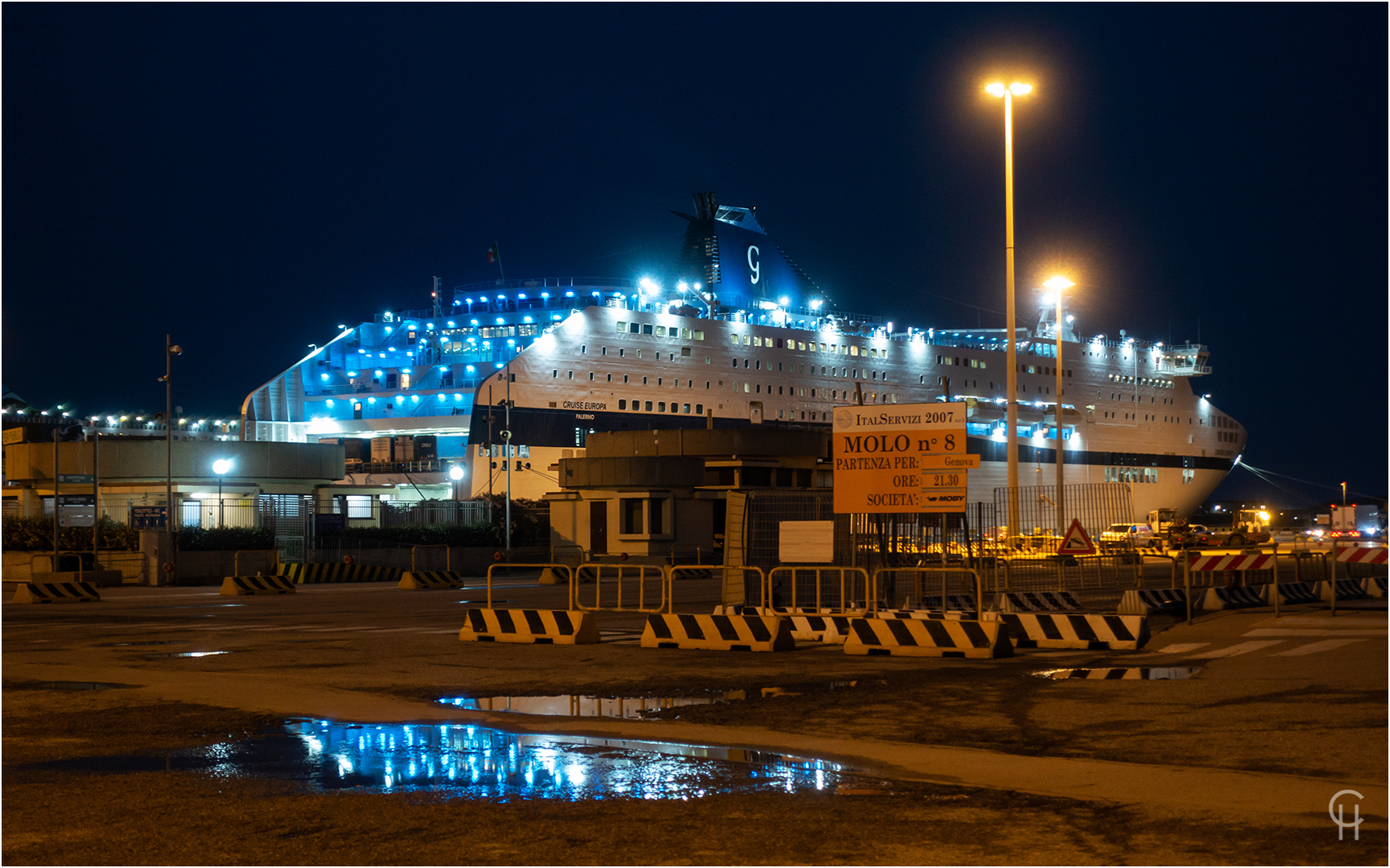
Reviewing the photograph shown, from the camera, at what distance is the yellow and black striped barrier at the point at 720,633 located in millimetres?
15039

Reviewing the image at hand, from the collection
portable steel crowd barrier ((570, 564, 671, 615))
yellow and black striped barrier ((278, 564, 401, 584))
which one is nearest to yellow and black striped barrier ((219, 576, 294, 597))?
yellow and black striped barrier ((278, 564, 401, 584))

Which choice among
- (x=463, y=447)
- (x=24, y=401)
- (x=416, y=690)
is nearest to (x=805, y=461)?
(x=463, y=447)

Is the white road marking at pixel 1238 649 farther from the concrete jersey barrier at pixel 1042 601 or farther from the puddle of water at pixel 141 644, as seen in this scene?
the puddle of water at pixel 141 644

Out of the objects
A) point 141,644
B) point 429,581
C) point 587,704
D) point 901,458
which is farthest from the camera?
point 429,581

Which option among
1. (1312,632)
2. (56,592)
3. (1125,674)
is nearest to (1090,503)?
(1312,632)

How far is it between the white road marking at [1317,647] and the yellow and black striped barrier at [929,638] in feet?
9.00

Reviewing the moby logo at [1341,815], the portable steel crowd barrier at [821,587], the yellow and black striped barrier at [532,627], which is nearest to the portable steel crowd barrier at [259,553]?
→ the yellow and black striped barrier at [532,627]

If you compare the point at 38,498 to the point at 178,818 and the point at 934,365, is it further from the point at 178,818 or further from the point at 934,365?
the point at 934,365

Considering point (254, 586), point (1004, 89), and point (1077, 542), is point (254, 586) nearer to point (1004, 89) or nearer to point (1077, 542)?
point (1004, 89)

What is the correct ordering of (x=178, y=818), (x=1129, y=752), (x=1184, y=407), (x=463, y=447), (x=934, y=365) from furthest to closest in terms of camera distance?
(x=1184, y=407) → (x=934, y=365) → (x=463, y=447) → (x=1129, y=752) → (x=178, y=818)

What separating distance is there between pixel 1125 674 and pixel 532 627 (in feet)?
24.2

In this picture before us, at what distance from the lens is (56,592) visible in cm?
2812

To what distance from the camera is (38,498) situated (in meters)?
46.5

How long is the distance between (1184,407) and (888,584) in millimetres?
Result: 80380
